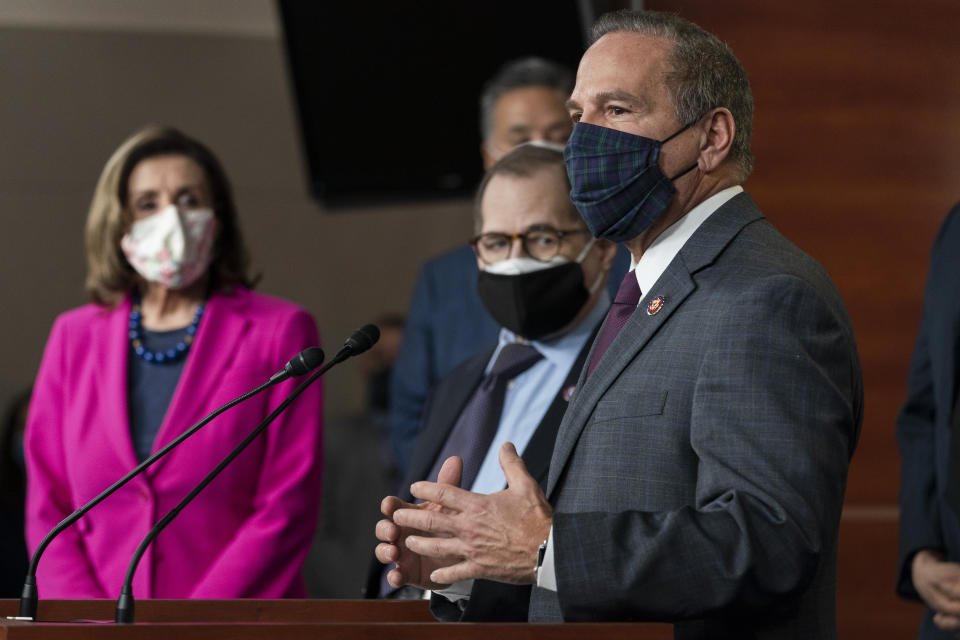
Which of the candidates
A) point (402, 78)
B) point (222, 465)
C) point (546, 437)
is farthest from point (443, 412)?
point (402, 78)

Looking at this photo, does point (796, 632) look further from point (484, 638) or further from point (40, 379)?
point (40, 379)

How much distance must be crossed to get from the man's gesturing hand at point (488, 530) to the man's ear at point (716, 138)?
0.57 m

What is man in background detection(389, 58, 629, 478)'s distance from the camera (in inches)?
128

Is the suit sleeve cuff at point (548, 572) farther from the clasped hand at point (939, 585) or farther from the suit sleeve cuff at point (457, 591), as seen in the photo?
the clasped hand at point (939, 585)

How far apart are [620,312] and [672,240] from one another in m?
0.14

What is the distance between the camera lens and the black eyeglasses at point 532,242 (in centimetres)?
233

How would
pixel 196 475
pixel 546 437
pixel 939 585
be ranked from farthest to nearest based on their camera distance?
1. pixel 196 475
2. pixel 939 585
3. pixel 546 437

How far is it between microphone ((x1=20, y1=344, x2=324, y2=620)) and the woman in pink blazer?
83cm

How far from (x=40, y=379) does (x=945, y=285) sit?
198cm

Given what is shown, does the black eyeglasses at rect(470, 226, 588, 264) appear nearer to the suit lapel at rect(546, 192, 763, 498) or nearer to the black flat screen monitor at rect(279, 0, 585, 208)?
the suit lapel at rect(546, 192, 763, 498)

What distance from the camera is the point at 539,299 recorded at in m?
2.29

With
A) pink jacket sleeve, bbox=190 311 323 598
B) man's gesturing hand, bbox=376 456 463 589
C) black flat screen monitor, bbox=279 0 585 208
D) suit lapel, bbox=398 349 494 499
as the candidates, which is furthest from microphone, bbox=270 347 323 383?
black flat screen monitor, bbox=279 0 585 208

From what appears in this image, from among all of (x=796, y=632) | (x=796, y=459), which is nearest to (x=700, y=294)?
(x=796, y=459)

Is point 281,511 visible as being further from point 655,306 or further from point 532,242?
point 655,306
